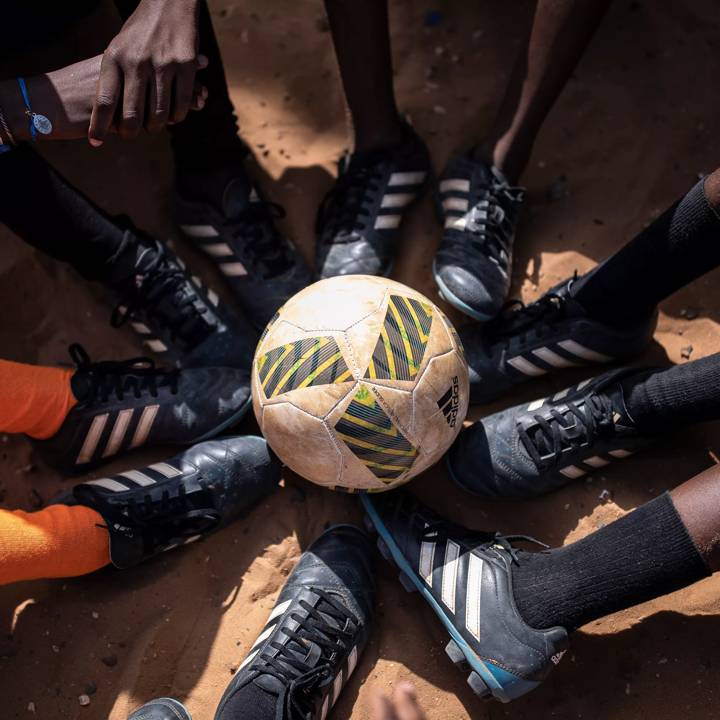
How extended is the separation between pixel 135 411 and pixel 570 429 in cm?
161

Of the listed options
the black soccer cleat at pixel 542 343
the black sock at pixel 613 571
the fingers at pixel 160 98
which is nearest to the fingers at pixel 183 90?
the fingers at pixel 160 98

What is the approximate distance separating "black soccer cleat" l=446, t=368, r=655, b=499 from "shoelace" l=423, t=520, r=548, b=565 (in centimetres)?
17

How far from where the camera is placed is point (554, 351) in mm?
2668

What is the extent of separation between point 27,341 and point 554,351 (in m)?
2.16

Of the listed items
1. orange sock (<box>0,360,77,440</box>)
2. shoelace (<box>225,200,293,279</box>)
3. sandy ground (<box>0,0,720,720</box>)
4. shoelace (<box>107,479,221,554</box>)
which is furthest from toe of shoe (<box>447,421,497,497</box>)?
orange sock (<box>0,360,77,440</box>)

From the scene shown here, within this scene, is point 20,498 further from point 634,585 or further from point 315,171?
point 634,585

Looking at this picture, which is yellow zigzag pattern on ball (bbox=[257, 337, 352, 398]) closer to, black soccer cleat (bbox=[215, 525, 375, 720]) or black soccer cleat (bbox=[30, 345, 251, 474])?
black soccer cleat (bbox=[30, 345, 251, 474])

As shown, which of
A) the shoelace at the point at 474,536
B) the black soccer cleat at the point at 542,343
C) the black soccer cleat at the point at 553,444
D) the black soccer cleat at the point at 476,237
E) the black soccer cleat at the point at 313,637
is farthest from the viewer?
the black soccer cleat at the point at 476,237

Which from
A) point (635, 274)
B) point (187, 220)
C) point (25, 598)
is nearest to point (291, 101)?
point (187, 220)

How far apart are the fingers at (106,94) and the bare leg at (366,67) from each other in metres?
0.95

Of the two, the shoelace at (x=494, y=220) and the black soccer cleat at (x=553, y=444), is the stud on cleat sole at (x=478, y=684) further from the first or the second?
the shoelace at (x=494, y=220)

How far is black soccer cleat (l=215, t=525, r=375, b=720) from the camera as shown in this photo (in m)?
2.27

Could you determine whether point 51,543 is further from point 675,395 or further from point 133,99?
point 675,395

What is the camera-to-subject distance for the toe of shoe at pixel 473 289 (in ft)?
8.87
